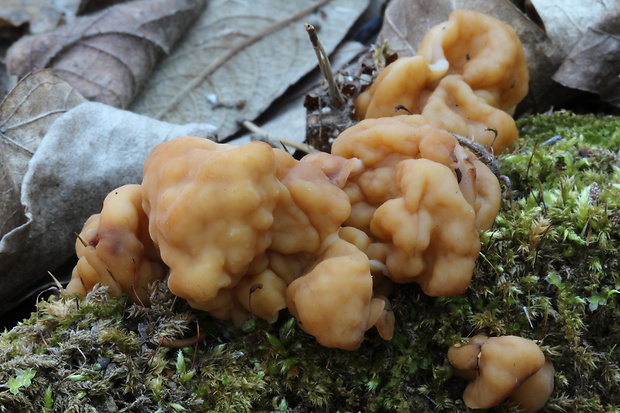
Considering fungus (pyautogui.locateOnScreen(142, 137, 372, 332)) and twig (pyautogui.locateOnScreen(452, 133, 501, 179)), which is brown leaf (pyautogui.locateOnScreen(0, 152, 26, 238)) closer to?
fungus (pyautogui.locateOnScreen(142, 137, 372, 332))

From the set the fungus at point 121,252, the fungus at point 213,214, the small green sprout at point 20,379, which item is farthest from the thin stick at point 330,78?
the small green sprout at point 20,379

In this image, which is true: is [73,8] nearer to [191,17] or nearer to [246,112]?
[191,17]

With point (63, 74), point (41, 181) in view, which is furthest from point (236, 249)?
point (63, 74)

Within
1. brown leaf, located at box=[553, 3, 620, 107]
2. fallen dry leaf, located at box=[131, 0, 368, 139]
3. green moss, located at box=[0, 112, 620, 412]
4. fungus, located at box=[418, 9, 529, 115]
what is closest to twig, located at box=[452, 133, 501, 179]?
green moss, located at box=[0, 112, 620, 412]

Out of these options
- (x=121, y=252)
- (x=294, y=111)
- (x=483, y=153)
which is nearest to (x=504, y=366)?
(x=483, y=153)

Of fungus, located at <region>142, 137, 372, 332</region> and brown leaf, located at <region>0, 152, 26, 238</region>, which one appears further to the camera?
brown leaf, located at <region>0, 152, 26, 238</region>
